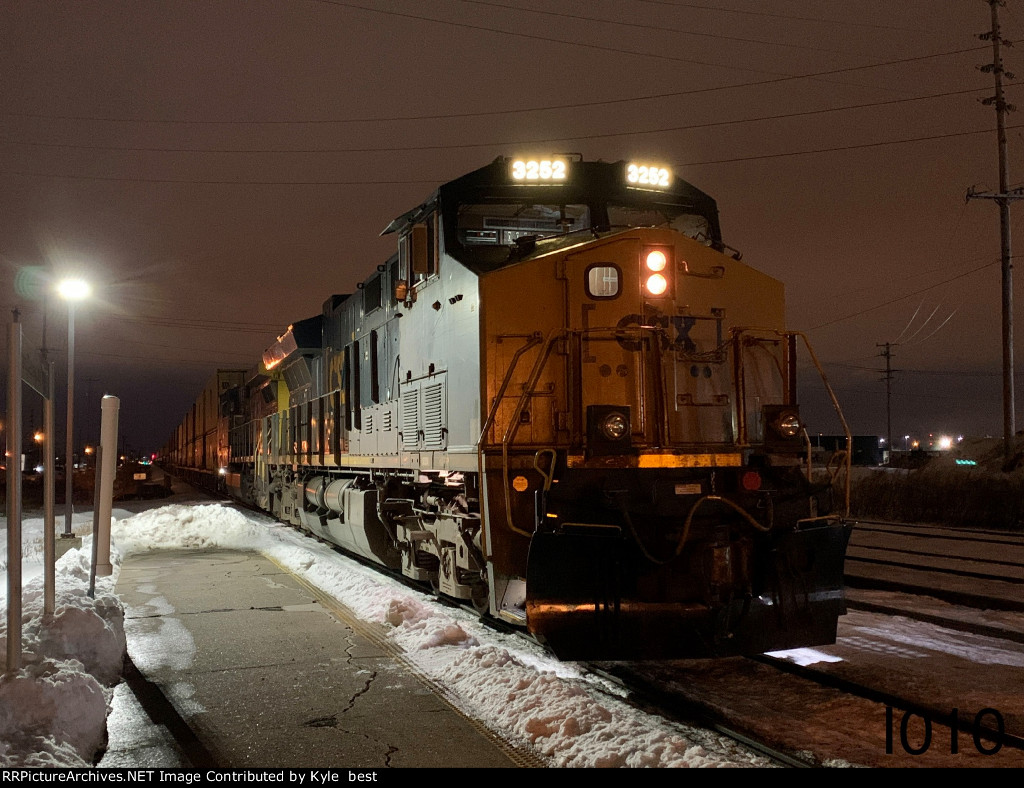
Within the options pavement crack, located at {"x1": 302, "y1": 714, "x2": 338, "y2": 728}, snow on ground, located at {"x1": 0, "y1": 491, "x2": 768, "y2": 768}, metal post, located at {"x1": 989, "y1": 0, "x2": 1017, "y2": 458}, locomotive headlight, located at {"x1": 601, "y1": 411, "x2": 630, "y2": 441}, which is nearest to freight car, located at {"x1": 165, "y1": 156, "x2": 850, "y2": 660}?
locomotive headlight, located at {"x1": 601, "y1": 411, "x2": 630, "y2": 441}

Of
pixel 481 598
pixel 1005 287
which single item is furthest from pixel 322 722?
pixel 1005 287

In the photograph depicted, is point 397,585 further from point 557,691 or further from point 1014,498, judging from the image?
Answer: point 1014,498

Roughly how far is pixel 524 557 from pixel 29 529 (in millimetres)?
15972

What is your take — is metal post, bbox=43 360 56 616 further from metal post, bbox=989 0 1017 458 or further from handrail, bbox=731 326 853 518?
metal post, bbox=989 0 1017 458

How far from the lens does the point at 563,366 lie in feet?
21.1

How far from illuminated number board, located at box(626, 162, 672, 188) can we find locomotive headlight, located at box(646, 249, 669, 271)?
4.37 ft

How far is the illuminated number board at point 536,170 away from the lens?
734 cm

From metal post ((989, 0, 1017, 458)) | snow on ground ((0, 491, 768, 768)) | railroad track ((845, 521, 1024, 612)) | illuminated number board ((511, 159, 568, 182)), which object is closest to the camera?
snow on ground ((0, 491, 768, 768))

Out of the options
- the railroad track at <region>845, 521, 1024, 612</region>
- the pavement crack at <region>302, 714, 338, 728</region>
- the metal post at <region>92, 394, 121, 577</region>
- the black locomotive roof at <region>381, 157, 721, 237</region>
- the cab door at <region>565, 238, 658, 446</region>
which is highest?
the black locomotive roof at <region>381, 157, 721, 237</region>

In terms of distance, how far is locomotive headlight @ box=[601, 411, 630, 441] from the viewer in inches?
236

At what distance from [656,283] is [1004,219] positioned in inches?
1008

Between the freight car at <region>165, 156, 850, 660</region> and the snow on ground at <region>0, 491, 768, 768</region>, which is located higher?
the freight car at <region>165, 156, 850, 660</region>

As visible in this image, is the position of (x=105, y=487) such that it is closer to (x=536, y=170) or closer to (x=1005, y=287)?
(x=536, y=170)
